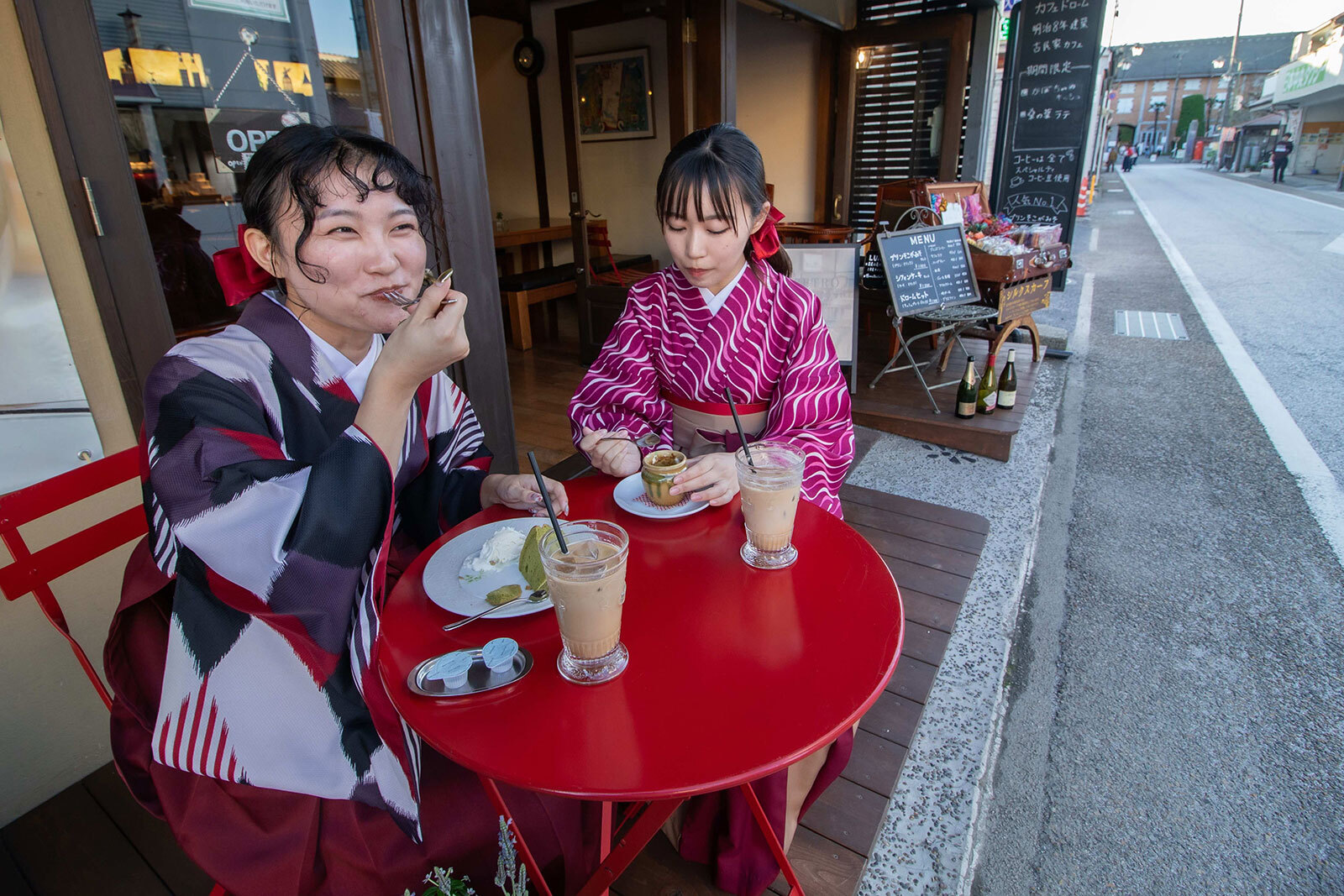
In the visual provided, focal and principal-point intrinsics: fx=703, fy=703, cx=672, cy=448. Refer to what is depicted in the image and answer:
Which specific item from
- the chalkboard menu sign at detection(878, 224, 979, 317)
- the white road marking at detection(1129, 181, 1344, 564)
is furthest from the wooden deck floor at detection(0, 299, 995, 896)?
the chalkboard menu sign at detection(878, 224, 979, 317)

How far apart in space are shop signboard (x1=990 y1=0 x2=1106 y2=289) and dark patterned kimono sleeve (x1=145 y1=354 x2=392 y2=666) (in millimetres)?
7961

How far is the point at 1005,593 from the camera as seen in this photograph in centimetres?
254

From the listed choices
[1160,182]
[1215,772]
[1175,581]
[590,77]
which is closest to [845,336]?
[1175,581]

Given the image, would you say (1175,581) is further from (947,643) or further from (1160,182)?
(1160,182)

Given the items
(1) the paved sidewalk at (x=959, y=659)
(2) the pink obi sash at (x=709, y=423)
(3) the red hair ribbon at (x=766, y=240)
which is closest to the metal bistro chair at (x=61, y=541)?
(2) the pink obi sash at (x=709, y=423)

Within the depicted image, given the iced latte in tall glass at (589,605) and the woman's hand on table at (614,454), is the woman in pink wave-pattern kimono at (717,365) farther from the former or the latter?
the iced latte in tall glass at (589,605)

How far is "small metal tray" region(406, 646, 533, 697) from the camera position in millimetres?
967

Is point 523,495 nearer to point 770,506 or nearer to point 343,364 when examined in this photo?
point 343,364

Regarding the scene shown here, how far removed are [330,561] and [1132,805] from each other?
2.14m

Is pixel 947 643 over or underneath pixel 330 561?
underneath

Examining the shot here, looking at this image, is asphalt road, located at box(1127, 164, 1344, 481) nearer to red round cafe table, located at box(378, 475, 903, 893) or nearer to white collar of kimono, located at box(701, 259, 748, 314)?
white collar of kimono, located at box(701, 259, 748, 314)

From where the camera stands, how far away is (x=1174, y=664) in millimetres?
2479

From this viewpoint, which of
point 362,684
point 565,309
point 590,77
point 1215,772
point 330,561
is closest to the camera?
point 330,561

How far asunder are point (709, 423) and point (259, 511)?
1.26 m
